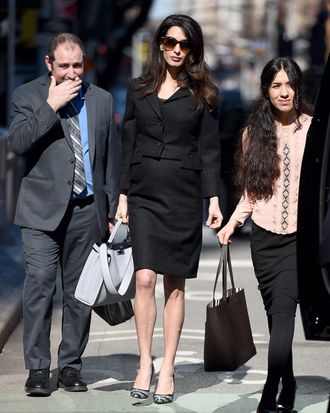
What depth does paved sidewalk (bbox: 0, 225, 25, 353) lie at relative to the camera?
930cm

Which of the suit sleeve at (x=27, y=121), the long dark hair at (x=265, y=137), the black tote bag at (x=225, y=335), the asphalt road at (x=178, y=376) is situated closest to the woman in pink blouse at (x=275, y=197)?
the long dark hair at (x=265, y=137)

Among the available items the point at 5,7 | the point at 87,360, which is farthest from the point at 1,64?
the point at 87,360

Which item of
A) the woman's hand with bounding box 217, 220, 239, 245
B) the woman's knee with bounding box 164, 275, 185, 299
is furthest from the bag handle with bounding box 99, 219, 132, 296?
the woman's hand with bounding box 217, 220, 239, 245

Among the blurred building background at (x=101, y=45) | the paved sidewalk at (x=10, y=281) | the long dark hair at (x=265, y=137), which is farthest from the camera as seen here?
the blurred building background at (x=101, y=45)

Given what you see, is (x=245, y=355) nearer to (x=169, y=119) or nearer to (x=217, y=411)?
(x=217, y=411)

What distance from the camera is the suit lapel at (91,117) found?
7.16 metres

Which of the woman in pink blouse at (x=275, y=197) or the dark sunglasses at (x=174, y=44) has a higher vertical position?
the dark sunglasses at (x=174, y=44)

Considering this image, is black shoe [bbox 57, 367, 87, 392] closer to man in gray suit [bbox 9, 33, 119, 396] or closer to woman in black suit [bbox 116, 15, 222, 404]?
man in gray suit [bbox 9, 33, 119, 396]

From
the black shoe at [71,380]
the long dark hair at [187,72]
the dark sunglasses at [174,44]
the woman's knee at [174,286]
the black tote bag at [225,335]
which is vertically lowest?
the black shoe at [71,380]

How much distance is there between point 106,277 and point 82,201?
52 cm

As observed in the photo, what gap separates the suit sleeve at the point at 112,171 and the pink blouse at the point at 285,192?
930 mm

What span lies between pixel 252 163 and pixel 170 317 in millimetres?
990

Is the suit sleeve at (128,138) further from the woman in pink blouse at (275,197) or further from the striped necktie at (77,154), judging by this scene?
the woman in pink blouse at (275,197)

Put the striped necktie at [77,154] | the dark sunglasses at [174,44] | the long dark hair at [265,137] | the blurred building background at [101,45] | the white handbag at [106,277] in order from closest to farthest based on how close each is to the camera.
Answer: the long dark hair at [265,137] → the dark sunglasses at [174,44] → the white handbag at [106,277] → the striped necktie at [77,154] → the blurred building background at [101,45]
